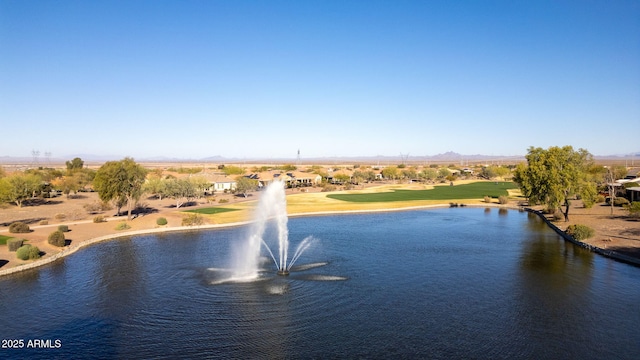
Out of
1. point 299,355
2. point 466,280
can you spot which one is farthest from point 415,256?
point 299,355

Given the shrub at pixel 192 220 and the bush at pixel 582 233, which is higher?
the shrub at pixel 192 220

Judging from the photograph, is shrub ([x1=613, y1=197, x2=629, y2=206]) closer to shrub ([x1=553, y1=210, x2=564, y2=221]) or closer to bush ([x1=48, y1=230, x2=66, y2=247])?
shrub ([x1=553, y1=210, x2=564, y2=221])

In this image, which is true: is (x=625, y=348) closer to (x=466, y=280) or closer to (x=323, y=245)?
(x=466, y=280)

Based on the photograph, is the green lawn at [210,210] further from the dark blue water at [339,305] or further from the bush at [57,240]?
the bush at [57,240]

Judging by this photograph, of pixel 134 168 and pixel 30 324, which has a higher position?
pixel 134 168

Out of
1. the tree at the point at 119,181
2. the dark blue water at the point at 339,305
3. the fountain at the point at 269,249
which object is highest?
the tree at the point at 119,181

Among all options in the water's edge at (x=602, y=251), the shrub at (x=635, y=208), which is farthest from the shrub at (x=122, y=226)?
the shrub at (x=635, y=208)
